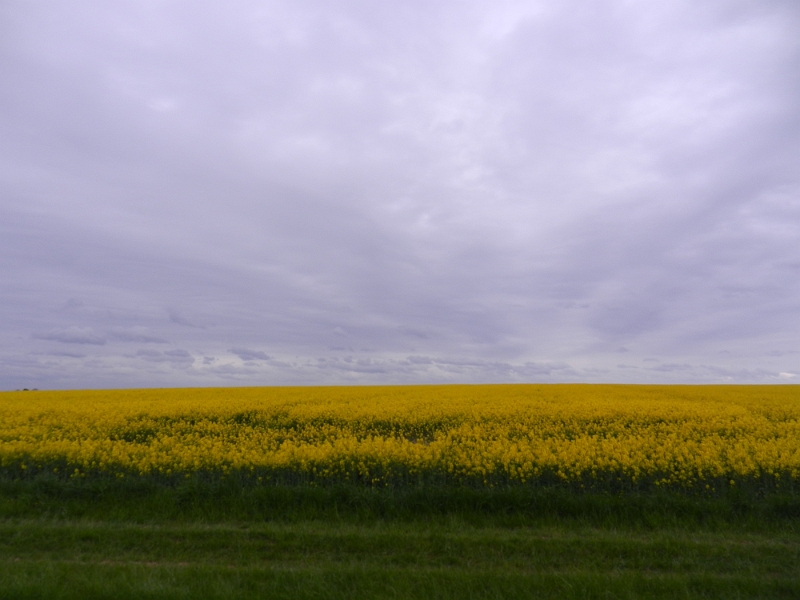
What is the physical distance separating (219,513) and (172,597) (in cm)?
317

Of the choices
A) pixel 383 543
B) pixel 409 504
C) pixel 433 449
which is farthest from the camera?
pixel 433 449

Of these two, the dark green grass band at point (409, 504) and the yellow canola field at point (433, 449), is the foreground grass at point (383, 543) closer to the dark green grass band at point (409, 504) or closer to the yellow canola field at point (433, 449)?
the dark green grass band at point (409, 504)

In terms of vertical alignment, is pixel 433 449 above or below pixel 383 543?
above

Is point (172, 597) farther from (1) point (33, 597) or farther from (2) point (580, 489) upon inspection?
(2) point (580, 489)

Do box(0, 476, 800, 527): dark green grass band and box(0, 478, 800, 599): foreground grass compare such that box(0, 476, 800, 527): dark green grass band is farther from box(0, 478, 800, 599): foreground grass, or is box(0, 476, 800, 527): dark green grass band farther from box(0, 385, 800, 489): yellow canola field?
box(0, 385, 800, 489): yellow canola field

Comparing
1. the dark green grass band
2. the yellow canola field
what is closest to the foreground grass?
the dark green grass band

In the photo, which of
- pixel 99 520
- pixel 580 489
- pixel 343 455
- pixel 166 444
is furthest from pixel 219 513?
pixel 580 489

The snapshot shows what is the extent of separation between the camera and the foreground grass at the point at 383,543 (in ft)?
16.1

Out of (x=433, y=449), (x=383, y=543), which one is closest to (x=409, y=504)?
(x=383, y=543)

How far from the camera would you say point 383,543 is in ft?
20.3

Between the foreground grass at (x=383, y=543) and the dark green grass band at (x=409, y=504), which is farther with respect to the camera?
the dark green grass band at (x=409, y=504)

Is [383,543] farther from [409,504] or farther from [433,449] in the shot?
[433,449]

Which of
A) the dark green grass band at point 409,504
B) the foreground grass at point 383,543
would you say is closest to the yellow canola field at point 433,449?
the dark green grass band at point 409,504

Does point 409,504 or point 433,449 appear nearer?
point 409,504
